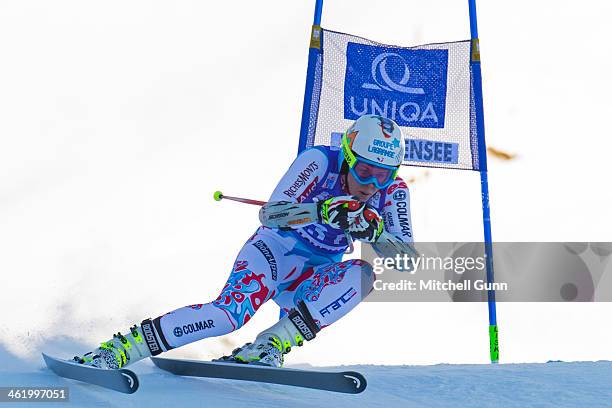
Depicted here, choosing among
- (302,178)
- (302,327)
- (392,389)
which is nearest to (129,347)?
(302,327)

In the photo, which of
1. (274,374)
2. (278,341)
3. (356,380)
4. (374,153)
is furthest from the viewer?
(374,153)

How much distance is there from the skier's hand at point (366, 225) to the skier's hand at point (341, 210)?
0.02 m

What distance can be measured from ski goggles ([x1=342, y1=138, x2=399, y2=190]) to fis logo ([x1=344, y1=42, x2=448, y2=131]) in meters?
2.45

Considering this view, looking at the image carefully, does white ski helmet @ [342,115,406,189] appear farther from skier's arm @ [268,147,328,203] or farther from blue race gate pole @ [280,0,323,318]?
blue race gate pole @ [280,0,323,318]

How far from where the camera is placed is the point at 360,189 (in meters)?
4.57

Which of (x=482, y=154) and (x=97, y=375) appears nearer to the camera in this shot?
(x=97, y=375)

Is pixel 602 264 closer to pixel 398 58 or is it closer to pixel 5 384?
pixel 398 58

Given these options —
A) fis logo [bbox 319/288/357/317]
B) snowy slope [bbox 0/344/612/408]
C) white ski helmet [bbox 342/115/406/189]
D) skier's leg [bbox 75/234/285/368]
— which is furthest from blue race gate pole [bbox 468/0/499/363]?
skier's leg [bbox 75/234/285/368]

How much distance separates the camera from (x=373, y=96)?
7000mm

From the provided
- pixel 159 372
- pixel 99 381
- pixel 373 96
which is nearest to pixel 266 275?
pixel 159 372

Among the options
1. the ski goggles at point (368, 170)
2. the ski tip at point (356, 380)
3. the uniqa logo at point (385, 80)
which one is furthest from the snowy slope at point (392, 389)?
the uniqa logo at point (385, 80)

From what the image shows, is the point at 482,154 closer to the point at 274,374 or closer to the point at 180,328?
the point at 274,374

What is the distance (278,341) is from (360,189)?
1016 millimetres

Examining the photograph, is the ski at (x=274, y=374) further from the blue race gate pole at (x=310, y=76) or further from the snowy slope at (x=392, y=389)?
the blue race gate pole at (x=310, y=76)
